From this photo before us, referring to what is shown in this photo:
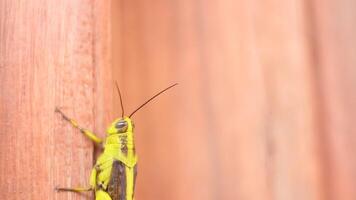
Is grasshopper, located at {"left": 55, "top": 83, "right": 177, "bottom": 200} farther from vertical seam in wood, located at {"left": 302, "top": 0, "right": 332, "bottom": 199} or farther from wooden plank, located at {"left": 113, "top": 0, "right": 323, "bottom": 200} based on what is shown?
vertical seam in wood, located at {"left": 302, "top": 0, "right": 332, "bottom": 199}

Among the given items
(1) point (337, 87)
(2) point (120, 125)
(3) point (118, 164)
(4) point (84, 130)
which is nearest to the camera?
(4) point (84, 130)

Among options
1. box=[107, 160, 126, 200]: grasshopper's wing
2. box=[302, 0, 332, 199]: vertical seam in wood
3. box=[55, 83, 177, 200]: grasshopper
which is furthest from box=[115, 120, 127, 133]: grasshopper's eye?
box=[302, 0, 332, 199]: vertical seam in wood

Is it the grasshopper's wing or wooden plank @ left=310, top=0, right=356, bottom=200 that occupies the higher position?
wooden plank @ left=310, top=0, right=356, bottom=200

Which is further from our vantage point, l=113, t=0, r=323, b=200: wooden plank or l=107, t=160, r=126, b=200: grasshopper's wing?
l=107, t=160, r=126, b=200: grasshopper's wing

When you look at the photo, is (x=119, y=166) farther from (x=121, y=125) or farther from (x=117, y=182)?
(x=121, y=125)

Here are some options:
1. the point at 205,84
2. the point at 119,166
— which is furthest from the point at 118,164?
the point at 205,84

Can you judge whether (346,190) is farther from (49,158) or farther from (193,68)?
(49,158)

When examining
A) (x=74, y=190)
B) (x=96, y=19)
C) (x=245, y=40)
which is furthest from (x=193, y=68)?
(x=74, y=190)
